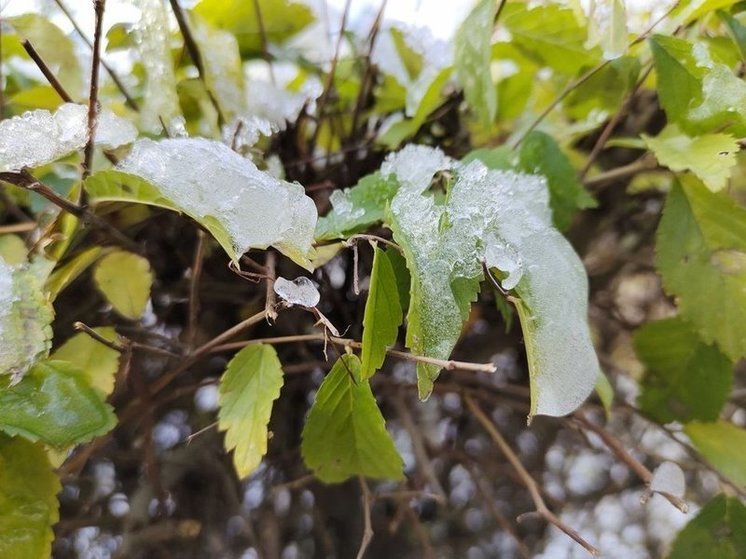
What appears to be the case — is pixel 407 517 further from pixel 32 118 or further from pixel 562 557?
pixel 32 118

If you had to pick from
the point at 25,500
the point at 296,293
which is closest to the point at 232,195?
the point at 296,293

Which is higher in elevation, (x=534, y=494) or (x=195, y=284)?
(x=195, y=284)

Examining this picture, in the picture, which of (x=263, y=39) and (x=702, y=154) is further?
(x=263, y=39)

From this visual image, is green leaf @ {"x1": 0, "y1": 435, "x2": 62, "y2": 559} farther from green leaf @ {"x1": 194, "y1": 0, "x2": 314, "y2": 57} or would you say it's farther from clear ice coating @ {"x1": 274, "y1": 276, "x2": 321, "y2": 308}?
green leaf @ {"x1": 194, "y1": 0, "x2": 314, "y2": 57}

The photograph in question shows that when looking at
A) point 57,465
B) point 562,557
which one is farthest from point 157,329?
point 562,557

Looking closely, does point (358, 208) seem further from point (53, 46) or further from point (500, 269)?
point (53, 46)

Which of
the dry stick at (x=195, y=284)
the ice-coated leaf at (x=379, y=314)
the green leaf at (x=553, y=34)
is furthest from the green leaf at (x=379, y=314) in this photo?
the green leaf at (x=553, y=34)

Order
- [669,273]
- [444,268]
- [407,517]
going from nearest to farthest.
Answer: [444,268], [669,273], [407,517]
